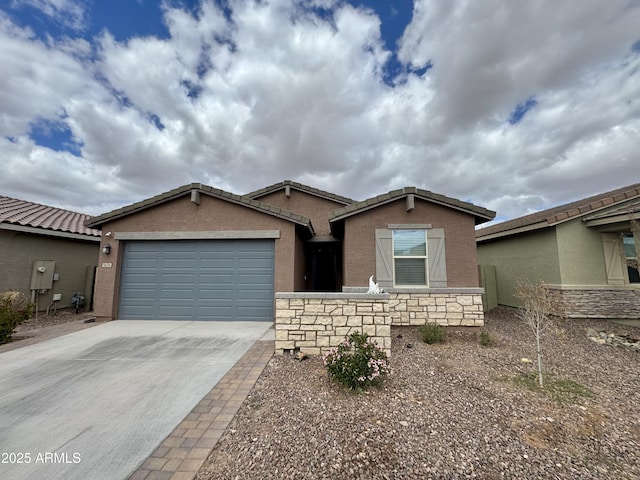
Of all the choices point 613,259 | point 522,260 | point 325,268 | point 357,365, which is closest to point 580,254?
point 613,259

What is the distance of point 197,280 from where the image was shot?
771cm

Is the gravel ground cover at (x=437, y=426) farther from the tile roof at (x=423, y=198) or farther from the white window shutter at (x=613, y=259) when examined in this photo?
the white window shutter at (x=613, y=259)

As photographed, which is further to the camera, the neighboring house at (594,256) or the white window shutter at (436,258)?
the neighboring house at (594,256)

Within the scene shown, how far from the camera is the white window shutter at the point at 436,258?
6.88 metres

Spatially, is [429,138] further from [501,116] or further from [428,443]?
[428,443]

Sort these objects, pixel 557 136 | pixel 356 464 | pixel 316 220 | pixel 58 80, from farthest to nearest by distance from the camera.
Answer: pixel 557 136, pixel 316 220, pixel 58 80, pixel 356 464

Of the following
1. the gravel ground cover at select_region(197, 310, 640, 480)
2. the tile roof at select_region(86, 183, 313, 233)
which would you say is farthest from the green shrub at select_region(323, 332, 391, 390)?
the tile roof at select_region(86, 183, 313, 233)

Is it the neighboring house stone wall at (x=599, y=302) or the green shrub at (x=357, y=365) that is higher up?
the neighboring house stone wall at (x=599, y=302)

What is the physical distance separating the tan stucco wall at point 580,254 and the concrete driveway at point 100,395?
9413 millimetres

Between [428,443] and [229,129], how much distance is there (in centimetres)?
1449

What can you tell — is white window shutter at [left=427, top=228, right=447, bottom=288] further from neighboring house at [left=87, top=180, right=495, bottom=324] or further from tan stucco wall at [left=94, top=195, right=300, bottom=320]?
tan stucco wall at [left=94, top=195, right=300, bottom=320]

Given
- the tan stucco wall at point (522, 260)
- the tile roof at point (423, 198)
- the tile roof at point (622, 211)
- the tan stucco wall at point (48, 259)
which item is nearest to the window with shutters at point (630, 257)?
the tile roof at point (622, 211)

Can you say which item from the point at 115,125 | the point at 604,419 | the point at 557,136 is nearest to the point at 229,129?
the point at 115,125

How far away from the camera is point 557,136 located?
54.8 feet
